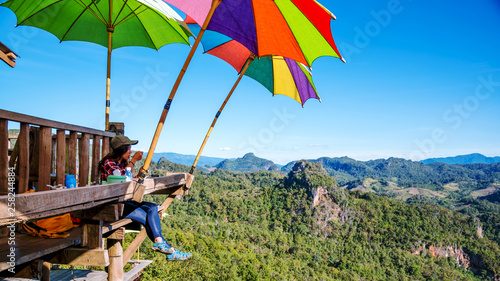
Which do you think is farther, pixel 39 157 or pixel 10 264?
pixel 39 157

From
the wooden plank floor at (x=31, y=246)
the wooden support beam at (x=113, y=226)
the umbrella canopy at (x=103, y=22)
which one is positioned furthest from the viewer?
the umbrella canopy at (x=103, y=22)

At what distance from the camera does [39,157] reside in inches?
88.9

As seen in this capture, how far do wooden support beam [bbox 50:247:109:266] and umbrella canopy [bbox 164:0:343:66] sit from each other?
1911mm

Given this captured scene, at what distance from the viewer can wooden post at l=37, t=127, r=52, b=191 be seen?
2221mm

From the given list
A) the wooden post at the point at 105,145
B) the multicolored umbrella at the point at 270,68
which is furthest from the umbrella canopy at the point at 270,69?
the wooden post at the point at 105,145

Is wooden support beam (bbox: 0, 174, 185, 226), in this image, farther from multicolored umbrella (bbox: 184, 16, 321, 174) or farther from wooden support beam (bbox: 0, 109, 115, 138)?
multicolored umbrella (bbox: 184, 16, 321, 174)

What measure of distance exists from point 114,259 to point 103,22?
255 centimetres


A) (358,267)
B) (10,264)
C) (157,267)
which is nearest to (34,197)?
(10,264)

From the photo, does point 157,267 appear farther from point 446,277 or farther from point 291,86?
point 446,277

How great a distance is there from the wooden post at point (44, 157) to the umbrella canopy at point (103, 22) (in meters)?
1.26

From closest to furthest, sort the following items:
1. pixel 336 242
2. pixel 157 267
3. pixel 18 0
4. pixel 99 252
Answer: pixel 99 252
pixel 18 0
pixel 157 267
pixel 336 242

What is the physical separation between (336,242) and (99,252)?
69921 millimetres

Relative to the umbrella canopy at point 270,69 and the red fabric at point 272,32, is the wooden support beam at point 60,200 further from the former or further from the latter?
the umbrella canopy at point 270,69

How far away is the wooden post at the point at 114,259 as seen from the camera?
284cm
